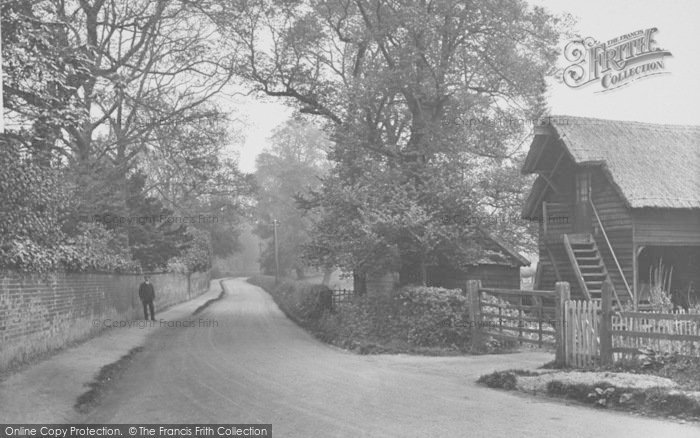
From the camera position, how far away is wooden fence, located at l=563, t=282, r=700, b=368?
37.7 ft

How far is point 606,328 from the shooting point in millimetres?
12586

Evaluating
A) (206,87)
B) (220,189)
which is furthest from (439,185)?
(220,189)

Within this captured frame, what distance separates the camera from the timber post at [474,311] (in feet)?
57.7

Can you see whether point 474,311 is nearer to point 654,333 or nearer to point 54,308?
point 654,333

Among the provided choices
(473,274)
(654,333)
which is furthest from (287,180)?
(654,333)

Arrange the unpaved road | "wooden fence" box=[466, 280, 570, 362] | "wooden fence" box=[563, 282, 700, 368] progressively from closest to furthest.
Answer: the unpaved road, "wooden fence" box=[563, 282, 700, 368], "wooden fence" box=[466, 280, 570, 362]

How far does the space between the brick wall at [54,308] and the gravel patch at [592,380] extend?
9.04m

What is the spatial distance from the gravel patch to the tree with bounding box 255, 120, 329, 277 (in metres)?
60.2

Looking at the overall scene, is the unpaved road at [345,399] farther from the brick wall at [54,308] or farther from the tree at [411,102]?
the tree at [411,102]

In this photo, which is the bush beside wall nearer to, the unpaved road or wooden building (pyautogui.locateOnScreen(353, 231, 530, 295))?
the unpaved road

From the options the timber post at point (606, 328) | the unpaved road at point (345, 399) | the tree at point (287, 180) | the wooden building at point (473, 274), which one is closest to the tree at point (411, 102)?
the wooden building at point (473, 274)

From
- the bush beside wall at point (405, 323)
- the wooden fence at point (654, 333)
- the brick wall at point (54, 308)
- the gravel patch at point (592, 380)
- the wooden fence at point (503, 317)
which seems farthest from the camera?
the bush beside wall at point (405, 323)

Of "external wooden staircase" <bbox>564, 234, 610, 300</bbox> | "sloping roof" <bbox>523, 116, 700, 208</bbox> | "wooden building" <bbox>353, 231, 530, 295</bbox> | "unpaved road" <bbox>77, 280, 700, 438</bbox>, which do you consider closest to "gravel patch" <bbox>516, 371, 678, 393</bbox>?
"unpaved road" <bbox>77, 280, 700, 438</bbox>

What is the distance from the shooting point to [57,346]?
16.8 meters
